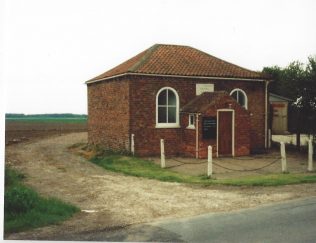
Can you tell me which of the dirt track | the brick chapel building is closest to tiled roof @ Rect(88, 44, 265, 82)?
the brick chapel building

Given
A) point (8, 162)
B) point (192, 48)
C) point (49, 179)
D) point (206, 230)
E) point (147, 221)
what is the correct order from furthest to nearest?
point (192, 48), point (8, 162), point (49, 179), point (147, 221), point (206, 230)

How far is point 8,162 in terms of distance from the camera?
1923cm

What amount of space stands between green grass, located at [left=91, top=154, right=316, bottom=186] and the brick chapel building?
2.80 m

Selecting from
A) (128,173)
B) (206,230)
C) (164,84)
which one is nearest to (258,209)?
(206,230)

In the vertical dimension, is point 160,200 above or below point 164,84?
below

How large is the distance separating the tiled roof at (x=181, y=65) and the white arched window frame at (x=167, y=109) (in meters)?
1.00

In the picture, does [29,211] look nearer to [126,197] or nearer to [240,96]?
[126,197]

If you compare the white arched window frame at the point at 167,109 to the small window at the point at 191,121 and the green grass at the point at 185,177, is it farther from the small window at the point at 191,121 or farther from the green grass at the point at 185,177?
the green grass at the point at 185,177

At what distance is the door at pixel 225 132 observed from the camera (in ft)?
64.4

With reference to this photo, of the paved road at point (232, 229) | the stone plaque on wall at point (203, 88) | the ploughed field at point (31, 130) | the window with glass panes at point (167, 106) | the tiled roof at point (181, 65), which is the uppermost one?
the tiled roof at point (181, 65)

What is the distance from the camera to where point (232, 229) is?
7.91m

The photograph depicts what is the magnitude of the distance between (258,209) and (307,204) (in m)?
1.35

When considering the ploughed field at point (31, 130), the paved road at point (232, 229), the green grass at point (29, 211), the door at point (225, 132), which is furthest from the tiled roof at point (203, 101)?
the green grass at point (29, 211)

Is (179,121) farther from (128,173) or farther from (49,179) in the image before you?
(49,179)
